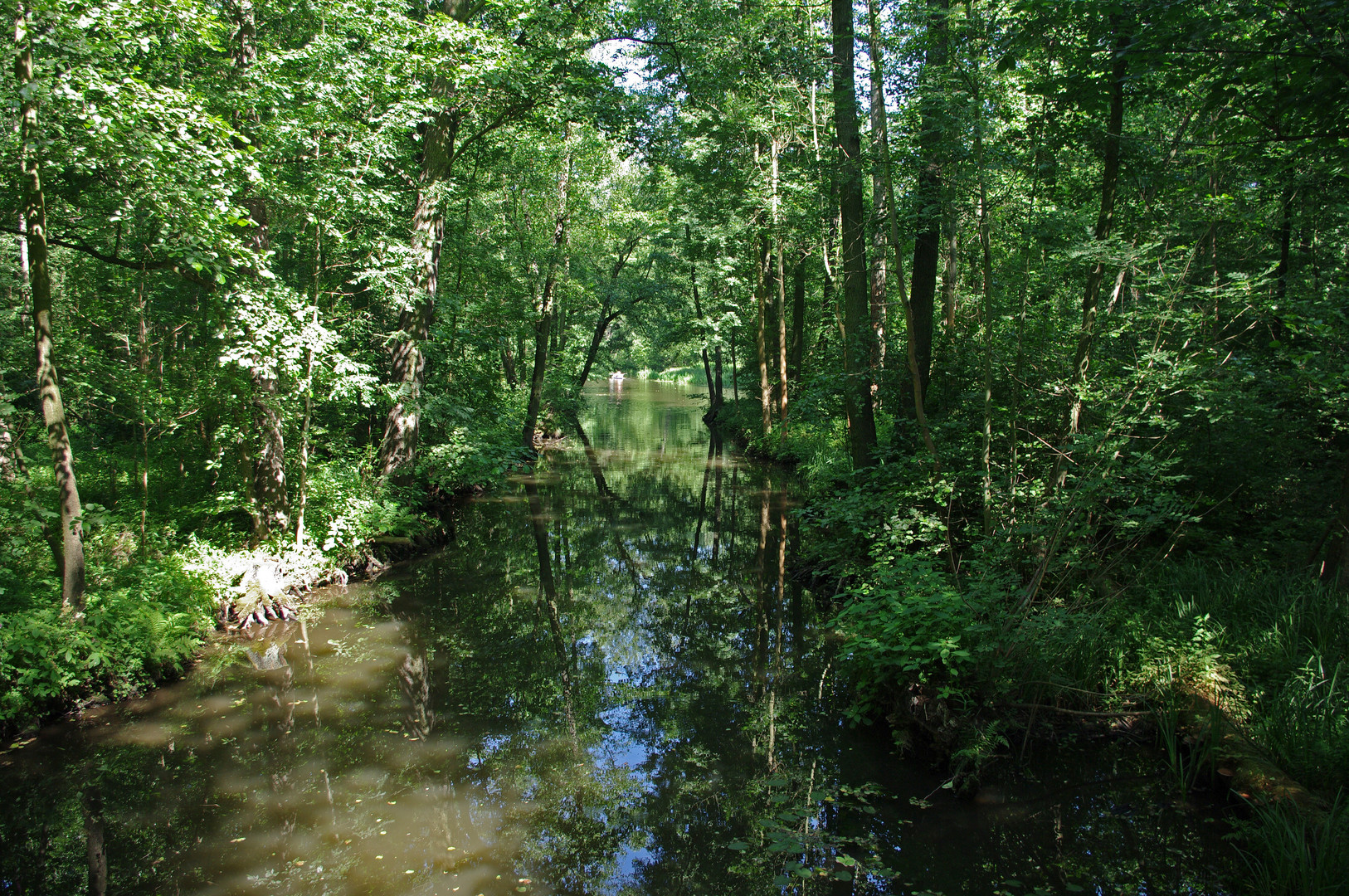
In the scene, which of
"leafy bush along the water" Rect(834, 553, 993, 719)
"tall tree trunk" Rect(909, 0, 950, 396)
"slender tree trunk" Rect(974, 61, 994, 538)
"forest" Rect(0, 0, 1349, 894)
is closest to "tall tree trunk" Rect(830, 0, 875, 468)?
"forest" Rect(0, 0, 1349, 894)

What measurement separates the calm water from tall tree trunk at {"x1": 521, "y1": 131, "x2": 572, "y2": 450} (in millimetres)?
10968

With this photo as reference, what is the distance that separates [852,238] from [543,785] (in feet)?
27.9

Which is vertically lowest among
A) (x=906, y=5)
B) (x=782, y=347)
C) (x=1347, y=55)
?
(x=782, y=347)

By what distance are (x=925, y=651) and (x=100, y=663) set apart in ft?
22.4

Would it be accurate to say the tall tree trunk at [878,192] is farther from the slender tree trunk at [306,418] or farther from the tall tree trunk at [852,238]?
the slender tree trunk at [306,418]

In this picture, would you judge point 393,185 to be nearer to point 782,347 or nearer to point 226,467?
point 226,467

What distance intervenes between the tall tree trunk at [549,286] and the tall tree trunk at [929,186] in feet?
35.9

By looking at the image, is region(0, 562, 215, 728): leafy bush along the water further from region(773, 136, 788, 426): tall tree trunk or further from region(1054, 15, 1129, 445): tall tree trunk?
region(773, 136, 788, 426): tall tree trunk

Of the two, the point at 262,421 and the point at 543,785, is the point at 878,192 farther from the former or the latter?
the point at 543,785

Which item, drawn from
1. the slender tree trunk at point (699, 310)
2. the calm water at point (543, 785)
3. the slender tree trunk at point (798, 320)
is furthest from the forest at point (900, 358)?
the slender tree trunk at point (699, 310)

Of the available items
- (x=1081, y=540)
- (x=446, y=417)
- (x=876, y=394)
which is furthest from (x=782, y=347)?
(x=1081, y=540)

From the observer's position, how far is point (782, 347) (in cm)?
1775

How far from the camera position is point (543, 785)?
4.89 m

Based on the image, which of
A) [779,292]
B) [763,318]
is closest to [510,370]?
[763,318]
